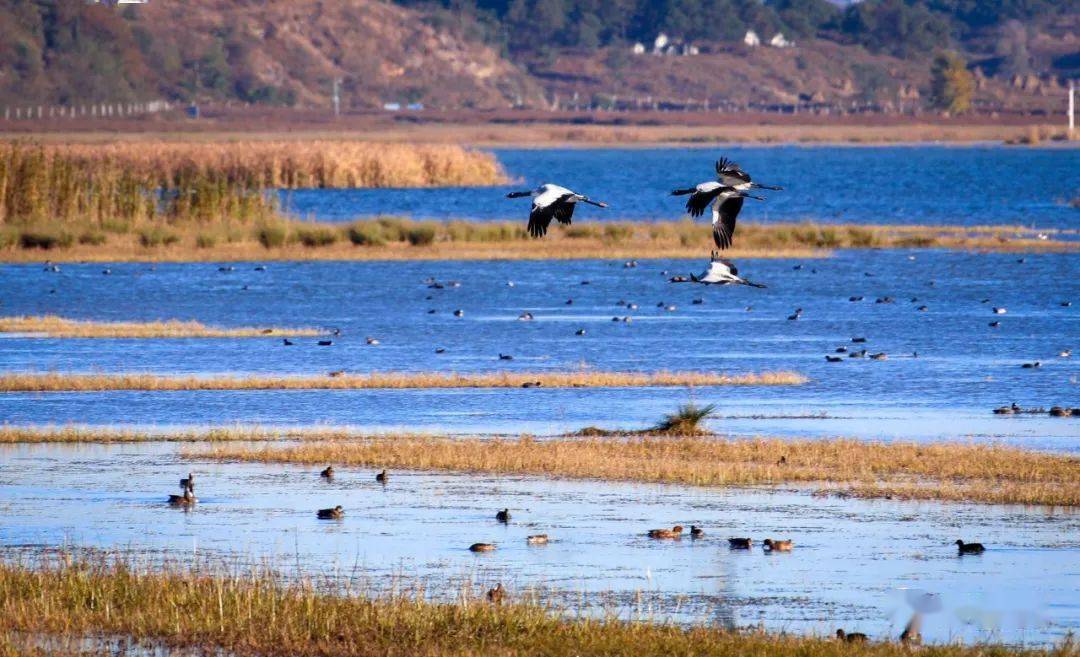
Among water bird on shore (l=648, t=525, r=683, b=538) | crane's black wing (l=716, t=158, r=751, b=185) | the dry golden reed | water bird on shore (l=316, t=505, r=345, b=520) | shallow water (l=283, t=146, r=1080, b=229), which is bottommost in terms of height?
shallow water (l=283, t=146, r=1080, b=229)

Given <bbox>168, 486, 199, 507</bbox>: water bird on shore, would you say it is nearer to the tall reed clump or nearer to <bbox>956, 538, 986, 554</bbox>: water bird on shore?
<bbox>956, 538, 986, 554</bbox>: water bird on shore

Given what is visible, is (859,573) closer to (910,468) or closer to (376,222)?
(910,468)

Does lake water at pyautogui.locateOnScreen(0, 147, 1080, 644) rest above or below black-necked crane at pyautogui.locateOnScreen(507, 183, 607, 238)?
below

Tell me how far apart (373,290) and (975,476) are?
2948 cm

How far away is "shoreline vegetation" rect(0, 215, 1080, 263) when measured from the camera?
5469cm

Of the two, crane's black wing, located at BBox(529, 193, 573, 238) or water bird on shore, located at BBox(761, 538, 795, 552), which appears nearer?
crane's black wing, located at BBox(529, 193, 573, 238)

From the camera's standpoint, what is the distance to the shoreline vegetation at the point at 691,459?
70.4 ft

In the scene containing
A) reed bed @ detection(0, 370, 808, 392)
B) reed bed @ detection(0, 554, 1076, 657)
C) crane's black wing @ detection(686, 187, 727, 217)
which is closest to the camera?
reed bed @ detection(0, 554, 1076, 657)

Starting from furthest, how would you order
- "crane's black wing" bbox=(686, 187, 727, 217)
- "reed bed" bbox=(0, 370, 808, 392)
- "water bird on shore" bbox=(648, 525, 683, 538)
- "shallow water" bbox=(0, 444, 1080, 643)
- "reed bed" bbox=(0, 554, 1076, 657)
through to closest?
"reed bed" bbox=(0, 370, 808, 392) → "water bird on shore" bbox=(648, 525, 683, 538) → "crane's black wing" bbox=(686, 187, 727, 217) → "shallow water" bbox=(0, 444, 1080, 643) → "reed bed" bbox=(0, 554, 1076, 657)

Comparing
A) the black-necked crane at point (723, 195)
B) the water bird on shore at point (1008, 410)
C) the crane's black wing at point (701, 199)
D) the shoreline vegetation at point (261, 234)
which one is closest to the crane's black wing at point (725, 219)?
the black-necked crane at point (723, 195)

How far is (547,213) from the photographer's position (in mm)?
16094

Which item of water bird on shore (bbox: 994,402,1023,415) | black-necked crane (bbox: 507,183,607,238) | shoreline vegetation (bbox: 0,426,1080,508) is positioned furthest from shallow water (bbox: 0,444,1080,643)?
water bird on shore (bbox: 994,402,1023,415)

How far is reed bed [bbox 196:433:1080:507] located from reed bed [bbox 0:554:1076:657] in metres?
7.10

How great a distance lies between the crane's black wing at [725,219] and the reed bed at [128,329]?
2309cm
